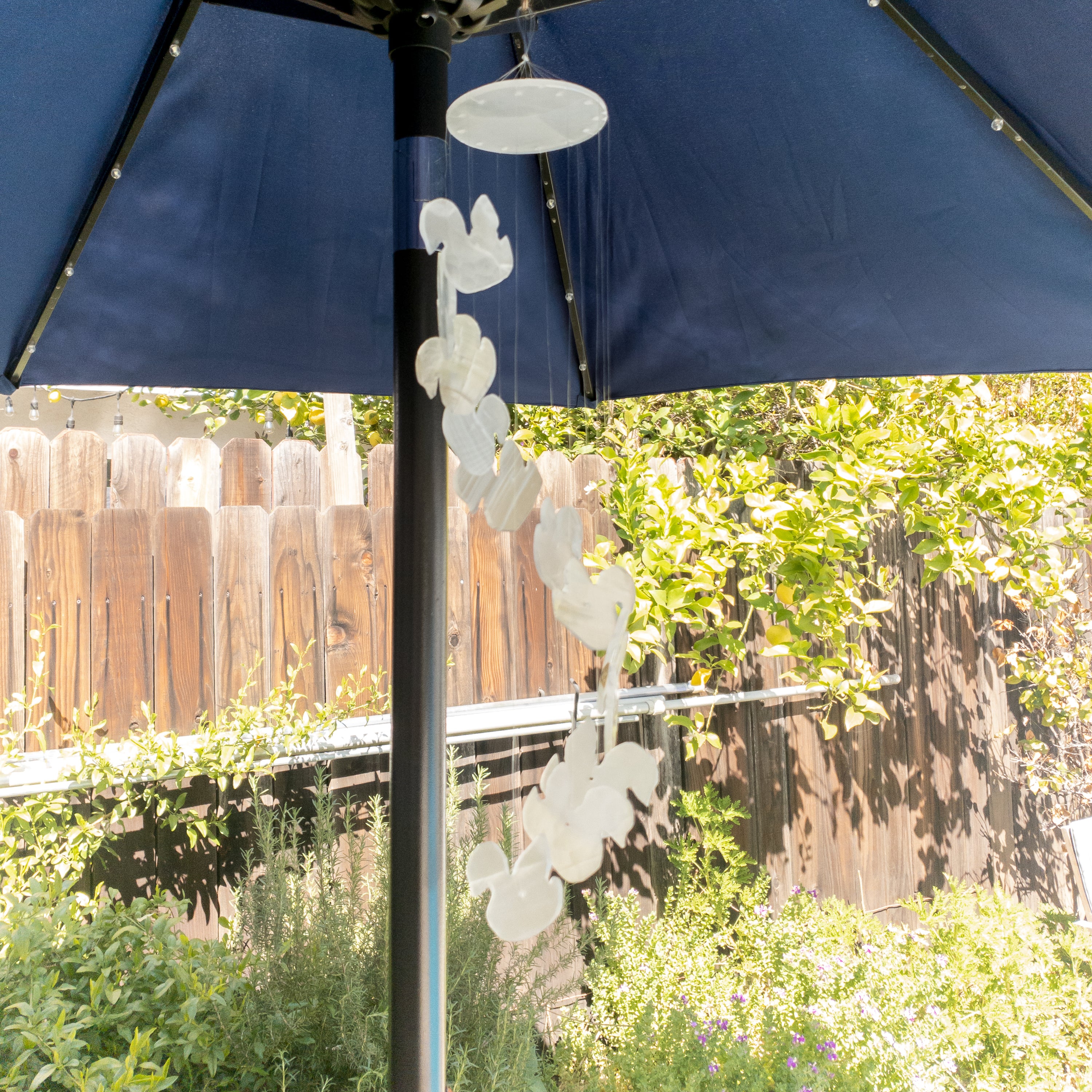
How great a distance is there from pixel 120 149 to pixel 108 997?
1.33 m

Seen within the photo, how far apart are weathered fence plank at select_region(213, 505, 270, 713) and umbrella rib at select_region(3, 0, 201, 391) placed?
644mm

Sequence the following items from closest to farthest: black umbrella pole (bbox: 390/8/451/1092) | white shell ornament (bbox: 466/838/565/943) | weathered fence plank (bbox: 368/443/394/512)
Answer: white shell ornament (bbox: 466/838/565/943)
black umbrella pole (bbox: 390/8/451/1092)
weathered fence plank (bbox: 368/443/394/512)

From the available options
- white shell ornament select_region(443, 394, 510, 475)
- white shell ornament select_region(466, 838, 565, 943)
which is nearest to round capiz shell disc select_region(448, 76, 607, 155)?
white shell ornament select_region(443, 394, 510, 475)

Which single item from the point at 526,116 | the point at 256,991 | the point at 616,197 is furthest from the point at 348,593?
the point at 526,116

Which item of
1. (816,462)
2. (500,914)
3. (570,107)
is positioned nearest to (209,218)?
(570,107)

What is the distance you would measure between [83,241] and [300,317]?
16.1 inches

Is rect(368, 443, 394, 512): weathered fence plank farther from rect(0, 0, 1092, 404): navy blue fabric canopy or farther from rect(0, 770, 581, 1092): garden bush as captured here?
rect(0, 770, 581, 1092): garden bush

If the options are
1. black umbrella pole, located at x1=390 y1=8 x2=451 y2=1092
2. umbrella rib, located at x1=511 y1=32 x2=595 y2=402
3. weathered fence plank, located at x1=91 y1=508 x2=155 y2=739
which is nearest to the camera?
black umbrella pole, located at x1=390 y1=8 x2=451 y2=1092

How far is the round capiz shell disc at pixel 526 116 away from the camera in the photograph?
62cm

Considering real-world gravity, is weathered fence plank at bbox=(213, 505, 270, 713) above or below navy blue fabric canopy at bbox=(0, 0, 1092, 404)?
below

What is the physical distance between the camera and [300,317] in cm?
161

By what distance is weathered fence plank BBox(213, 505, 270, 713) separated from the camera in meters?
2.04

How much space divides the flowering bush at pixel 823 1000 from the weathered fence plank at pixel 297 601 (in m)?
0.97

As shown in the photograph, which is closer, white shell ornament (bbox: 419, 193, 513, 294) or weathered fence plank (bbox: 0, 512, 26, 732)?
white shell ornament (bbox: 419, 193, 513, 294)
